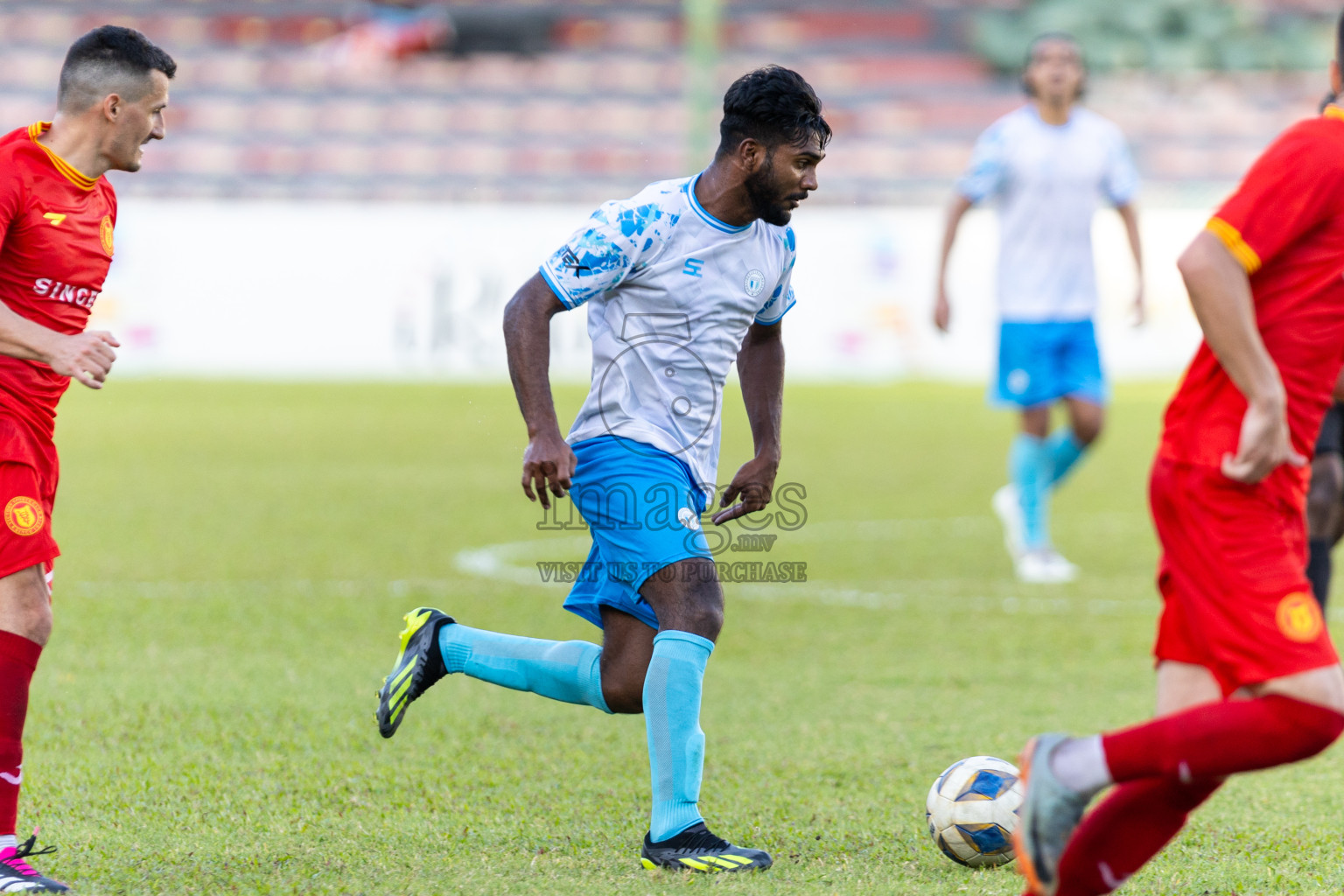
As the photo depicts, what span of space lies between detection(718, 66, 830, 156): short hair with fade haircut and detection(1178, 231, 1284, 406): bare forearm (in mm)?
1202

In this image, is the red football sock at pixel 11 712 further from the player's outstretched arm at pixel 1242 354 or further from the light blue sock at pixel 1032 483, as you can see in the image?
the light blue sock at pixel 1032 483

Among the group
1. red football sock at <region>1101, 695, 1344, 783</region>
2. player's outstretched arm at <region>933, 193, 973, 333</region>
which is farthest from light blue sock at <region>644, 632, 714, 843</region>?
player's outstretched arm at <region>933, 193, 973, 333</region>

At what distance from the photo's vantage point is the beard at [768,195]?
3.73m

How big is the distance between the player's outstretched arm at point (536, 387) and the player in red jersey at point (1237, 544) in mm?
1284

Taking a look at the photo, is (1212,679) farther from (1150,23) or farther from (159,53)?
(1150,23)

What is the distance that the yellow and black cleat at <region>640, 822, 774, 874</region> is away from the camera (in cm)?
354

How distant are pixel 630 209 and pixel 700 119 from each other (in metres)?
20.3

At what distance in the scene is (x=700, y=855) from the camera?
3.57 m

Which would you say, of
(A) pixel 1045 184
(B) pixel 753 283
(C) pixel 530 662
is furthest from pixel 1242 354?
(A) pixel 1045 184

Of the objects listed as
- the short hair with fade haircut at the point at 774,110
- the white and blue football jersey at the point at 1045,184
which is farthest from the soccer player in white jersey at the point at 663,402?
the white and blue football jersey at the point at 1045,184

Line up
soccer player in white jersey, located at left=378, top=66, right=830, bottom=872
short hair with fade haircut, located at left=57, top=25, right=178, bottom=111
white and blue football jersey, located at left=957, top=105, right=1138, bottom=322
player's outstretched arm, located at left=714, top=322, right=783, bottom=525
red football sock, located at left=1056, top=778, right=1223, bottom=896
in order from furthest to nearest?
white and blue football jersey, located at left=957, top=105, right=1138, bottom=322, player's outstretched arm, located at left=714, top=322, right=783, bottom=525, soccer player in white jersey, located at left=378, top=66, right=830, bottom=872, short hair with fade haircut, located at left=57, top=25, right=178, bottom=111, red football sock, located at left=1056, top=778, right=1223, bottom=896

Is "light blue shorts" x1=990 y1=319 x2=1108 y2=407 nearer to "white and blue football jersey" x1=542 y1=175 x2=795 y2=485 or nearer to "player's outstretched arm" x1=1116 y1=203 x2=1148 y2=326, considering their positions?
"player's outstretched arm" x1=1116 y1=203 x2=1148 y2=326

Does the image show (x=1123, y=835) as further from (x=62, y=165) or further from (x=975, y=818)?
(x=62, y=165)

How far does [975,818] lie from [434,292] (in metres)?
16.4
